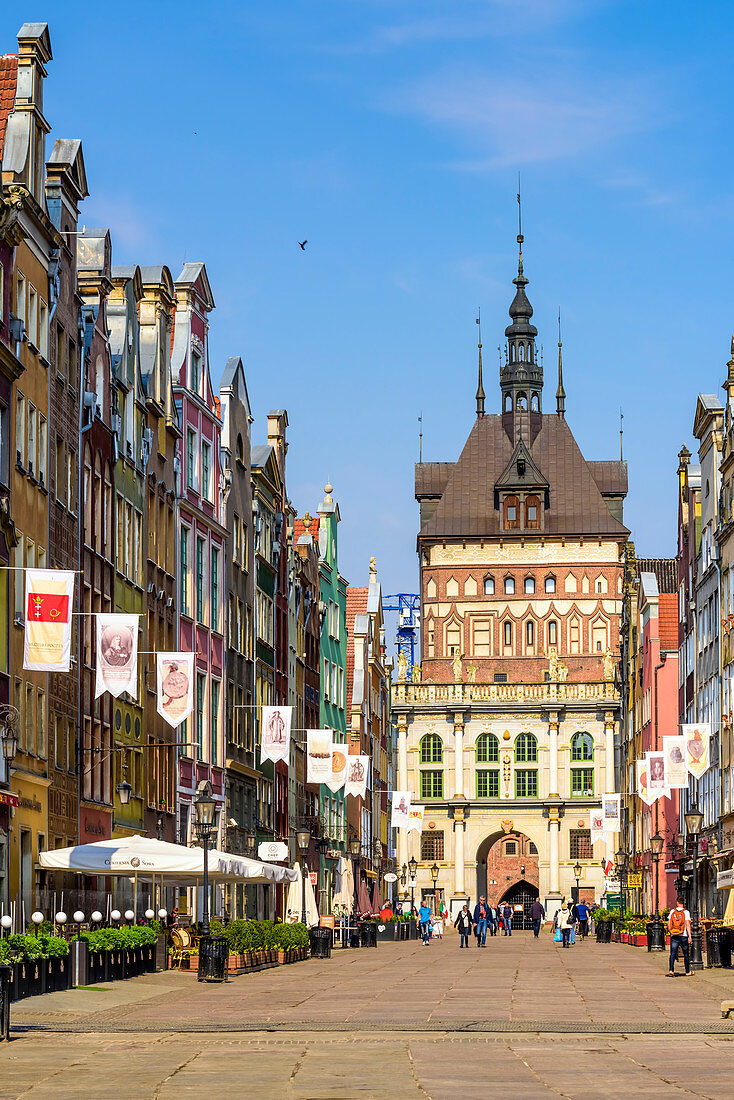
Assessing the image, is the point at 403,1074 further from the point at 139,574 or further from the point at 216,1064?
the point at 139,574

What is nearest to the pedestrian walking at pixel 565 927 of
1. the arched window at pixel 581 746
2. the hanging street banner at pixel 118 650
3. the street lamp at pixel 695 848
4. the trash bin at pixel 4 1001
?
the street lamp at pixel 695 848

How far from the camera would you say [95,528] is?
4725cm

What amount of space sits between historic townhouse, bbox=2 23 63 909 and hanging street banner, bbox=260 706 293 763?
55.7 ft

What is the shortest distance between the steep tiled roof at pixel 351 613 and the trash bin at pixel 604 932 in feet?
101

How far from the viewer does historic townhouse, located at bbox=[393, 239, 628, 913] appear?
449 feet

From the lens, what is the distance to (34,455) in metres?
40.9

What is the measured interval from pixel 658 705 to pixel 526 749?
1781 inches

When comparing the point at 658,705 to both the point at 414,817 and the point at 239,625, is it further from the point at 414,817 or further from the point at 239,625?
the point at 239,625

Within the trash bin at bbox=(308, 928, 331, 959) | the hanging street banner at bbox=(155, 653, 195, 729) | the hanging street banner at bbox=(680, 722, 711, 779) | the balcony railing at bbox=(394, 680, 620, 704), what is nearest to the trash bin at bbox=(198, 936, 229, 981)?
the hanging street banner at bbox=(155, 653, 195, 729)

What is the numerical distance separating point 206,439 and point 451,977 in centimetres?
2446

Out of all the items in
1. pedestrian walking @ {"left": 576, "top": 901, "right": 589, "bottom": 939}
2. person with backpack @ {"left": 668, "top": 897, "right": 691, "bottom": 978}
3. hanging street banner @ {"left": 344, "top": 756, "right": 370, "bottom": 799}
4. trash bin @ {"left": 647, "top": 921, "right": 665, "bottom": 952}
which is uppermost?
hanging street banner @ {"left": 344, "top": 756, "right": 370, "bottom": 799}

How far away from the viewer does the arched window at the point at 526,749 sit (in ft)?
454

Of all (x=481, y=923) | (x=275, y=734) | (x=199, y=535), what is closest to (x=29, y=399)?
(x=275, y=734)

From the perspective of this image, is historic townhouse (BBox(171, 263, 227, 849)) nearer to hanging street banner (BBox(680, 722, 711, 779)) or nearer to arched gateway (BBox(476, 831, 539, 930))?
hanging street banner (BBox(680, 722, 711, 779))
